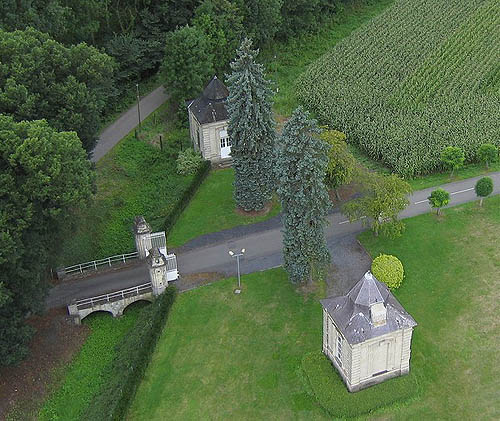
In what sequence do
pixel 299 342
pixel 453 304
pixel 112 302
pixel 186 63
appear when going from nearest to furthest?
pixel 299 342, pixel 453 304, pixel 112 302, pixel 186 63

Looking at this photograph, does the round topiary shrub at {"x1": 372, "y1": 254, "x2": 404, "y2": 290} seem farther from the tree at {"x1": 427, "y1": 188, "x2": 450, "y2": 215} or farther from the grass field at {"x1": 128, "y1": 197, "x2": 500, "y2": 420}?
the tree at {"x1": 427, "y1": 188, "x2": 450, "y2": 215}

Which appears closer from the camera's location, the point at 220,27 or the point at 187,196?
the point at 187,196

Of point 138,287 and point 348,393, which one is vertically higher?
point 138,287

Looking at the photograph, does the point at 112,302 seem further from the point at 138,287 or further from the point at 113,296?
the point at 138,287

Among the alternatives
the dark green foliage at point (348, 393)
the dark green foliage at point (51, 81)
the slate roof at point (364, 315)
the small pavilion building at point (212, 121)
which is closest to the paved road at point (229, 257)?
the small pavilion building at point (212, 121)

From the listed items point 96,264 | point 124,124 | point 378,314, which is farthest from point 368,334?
point 124,124

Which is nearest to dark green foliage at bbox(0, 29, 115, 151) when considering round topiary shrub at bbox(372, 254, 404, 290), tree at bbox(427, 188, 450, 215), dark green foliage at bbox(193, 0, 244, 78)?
dark green foliage at bbox(193, 0, 244, 78)
